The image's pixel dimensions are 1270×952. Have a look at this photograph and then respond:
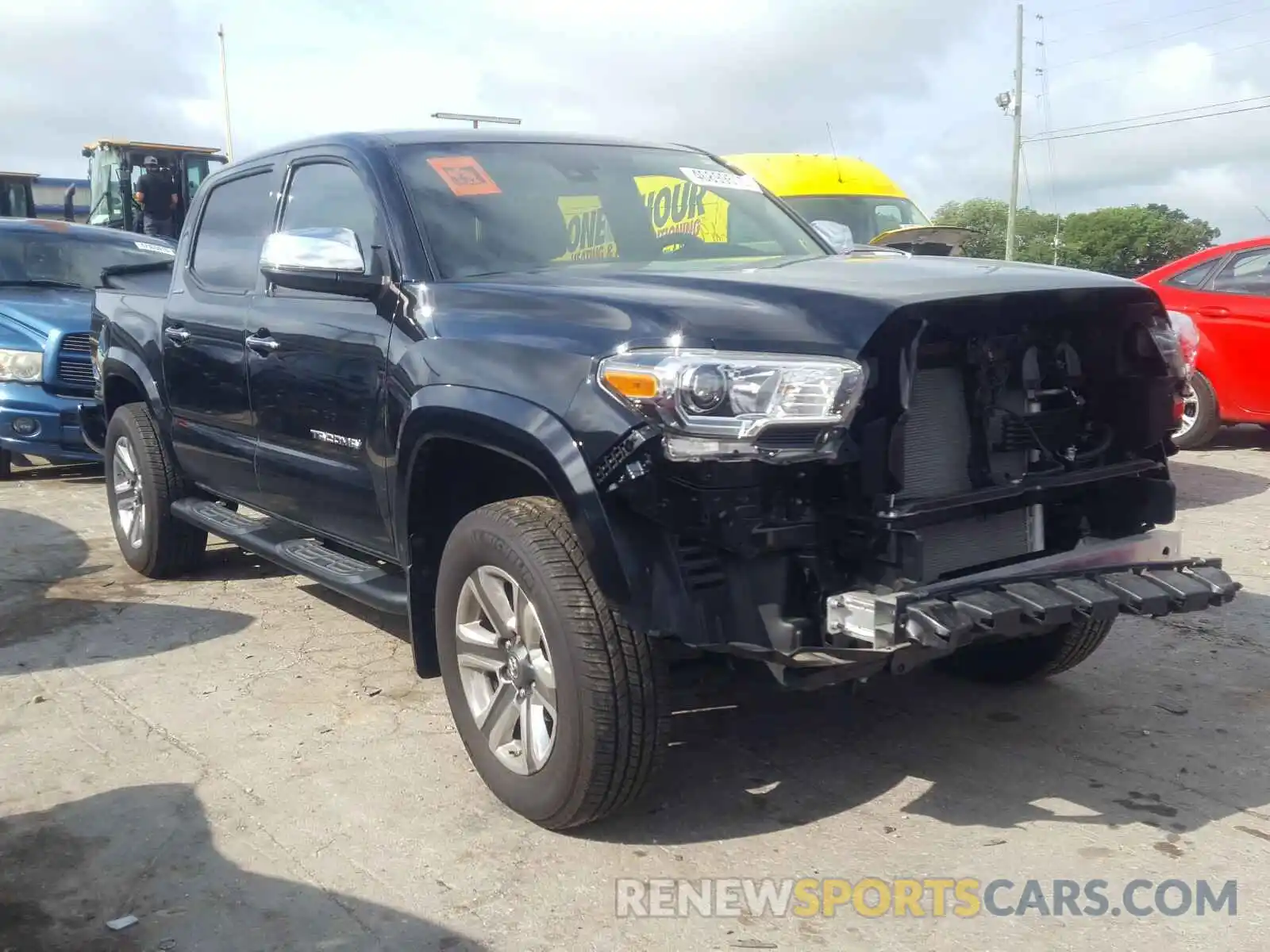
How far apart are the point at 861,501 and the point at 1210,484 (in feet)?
20.3

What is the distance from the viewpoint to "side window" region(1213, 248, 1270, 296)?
9094mm

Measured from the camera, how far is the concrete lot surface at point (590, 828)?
118 inches

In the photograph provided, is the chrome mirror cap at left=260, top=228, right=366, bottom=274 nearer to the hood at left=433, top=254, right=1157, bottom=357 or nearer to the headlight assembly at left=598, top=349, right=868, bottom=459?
the hood at left=433, top=254, right=1157, bottom=357

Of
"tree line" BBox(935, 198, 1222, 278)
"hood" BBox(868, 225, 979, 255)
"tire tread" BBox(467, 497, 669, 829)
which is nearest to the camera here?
"tire tread" BBox(467, 497, 669, 829)

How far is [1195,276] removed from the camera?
9.52 meters

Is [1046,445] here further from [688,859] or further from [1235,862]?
[688,859]

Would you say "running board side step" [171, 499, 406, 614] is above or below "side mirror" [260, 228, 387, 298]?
below

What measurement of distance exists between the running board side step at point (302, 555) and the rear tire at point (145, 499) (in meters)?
0.15

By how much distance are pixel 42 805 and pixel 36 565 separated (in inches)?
127

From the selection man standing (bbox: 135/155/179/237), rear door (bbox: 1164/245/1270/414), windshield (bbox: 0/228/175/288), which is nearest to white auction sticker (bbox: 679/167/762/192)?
rear door (bbox: 1164/245/1270/414)

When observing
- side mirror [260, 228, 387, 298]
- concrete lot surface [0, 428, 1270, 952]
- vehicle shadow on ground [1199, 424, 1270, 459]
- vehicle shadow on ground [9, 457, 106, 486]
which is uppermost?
side mirror [260, 228, 387, 298]

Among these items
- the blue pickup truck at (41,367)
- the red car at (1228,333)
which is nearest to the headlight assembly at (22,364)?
the blue pickup truck at (41,367)

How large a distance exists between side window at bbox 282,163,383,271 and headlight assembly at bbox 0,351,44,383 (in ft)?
14.9

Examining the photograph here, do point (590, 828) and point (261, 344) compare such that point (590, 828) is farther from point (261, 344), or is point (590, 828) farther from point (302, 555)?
point (261, 344)
